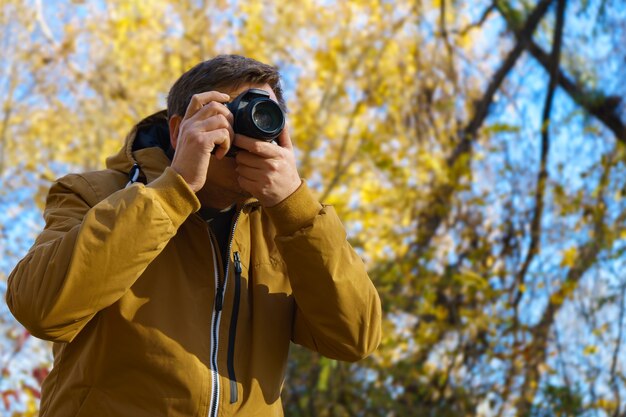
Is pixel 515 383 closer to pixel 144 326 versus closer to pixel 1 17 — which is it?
pixel 144 326

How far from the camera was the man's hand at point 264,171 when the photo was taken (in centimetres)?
151

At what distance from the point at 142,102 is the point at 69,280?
5.25m

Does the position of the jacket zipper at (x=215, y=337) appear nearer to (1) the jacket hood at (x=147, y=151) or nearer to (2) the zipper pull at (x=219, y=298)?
(2) the zipper pull at (x=219, y=298)

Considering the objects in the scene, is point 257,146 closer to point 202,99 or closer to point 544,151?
point 202,99

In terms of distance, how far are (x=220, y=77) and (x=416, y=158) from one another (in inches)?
153

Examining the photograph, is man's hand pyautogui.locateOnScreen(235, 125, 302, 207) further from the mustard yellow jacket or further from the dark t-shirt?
the dark t-shirt

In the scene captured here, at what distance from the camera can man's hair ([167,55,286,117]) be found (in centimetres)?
168

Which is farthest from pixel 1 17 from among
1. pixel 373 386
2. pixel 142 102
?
pixel 373 386

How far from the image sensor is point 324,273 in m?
1.51

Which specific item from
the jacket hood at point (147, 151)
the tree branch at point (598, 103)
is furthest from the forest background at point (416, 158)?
the jacket hood at point (147, 151)

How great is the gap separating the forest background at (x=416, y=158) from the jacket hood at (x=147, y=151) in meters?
2.99

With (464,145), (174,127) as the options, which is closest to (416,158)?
(464,145)

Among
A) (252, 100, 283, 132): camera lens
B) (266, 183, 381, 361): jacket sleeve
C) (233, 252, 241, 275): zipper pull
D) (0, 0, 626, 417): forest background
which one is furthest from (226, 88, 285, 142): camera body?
(0, 0, 626, 417): forest background

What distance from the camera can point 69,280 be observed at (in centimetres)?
133
